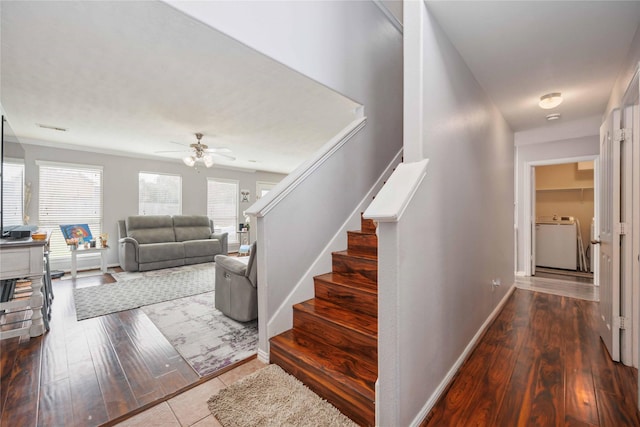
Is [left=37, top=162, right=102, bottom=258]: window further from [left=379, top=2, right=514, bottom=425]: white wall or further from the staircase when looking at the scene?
[left=379, top=2, right=514, bottom=425]: white wall

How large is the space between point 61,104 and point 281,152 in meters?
3.51

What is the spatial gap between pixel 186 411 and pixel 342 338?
39.2 inches

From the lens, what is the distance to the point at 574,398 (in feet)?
5.36

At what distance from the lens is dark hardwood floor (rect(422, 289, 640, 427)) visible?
147 cm

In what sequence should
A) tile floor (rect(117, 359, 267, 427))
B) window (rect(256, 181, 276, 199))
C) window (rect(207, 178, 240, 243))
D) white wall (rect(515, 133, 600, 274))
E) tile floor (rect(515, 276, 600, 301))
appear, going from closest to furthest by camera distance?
tile floor (rect(117, 359, 267, 427)) < tile floor (rect(515, 276, 600, 301)) < white wall (rect(515, 133, 600, 274)) < window (rect(207, 178, 240, 243)) < window (rect(256, 181, 276, 199))

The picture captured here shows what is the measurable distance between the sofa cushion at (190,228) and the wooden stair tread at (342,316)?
5.00m

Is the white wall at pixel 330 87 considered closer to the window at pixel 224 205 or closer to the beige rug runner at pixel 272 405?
the beige rug runner at pixel 272 405

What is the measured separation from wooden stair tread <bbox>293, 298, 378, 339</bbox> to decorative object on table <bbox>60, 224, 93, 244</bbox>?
5.18 m

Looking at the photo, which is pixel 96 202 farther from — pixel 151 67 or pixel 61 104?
pixel 151 67

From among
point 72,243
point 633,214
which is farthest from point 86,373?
point 633,214

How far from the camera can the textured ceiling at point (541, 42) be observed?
5.16 feet

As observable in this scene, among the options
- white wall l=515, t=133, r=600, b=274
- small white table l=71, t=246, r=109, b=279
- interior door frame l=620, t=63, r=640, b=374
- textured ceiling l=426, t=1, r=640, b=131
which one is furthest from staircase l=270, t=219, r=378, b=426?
small white table l=71, t=246, r=109, b=279

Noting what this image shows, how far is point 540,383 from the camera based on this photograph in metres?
1.77

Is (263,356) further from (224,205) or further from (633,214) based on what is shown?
(224,205)
